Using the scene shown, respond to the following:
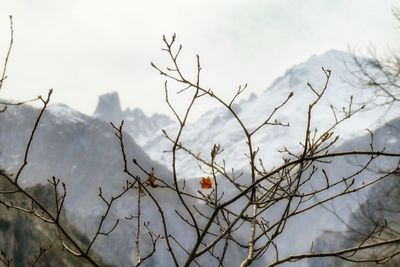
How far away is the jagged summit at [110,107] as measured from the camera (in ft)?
558

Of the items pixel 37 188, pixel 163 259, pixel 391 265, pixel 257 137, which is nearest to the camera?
pixel 391 265

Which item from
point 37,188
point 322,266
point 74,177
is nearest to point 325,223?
point 322,266

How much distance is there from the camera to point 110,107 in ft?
569

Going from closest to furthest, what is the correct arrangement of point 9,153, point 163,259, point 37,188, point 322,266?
1. point 37,188
2. point 163,259
3. point 322,266
4. point 9,153

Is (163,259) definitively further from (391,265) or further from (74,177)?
(391,265)

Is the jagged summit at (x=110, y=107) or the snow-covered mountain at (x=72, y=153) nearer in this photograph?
the snow-covered mountain at (x=72, y=153)

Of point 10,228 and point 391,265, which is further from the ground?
point 10,228

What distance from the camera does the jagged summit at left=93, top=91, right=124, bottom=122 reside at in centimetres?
17012

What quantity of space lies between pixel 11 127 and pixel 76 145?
533 inches

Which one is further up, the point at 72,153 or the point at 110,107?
the point at 110,107

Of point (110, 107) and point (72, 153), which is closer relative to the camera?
point (72, 153)

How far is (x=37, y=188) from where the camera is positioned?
27.1 metres

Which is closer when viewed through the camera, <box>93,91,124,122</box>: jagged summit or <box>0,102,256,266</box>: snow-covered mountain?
<box>0,102,256,266</box>: snow-covered mountain

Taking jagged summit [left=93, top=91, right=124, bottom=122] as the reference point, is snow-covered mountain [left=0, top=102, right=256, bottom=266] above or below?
below
